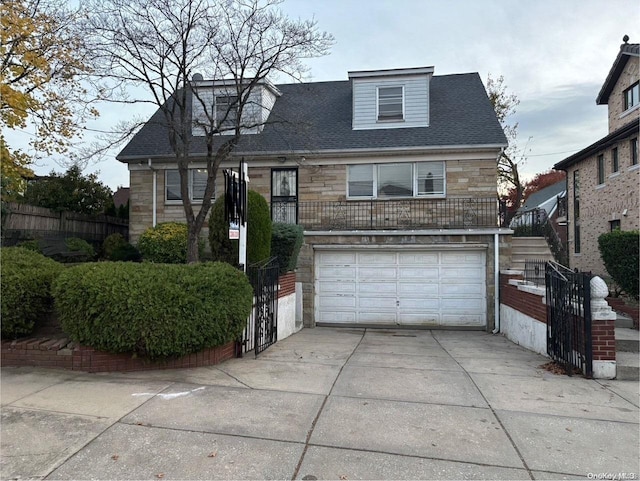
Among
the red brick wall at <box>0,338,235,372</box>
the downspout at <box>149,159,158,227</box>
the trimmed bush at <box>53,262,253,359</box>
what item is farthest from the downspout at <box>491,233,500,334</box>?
the downspout at <box>149,159,158,227</box>

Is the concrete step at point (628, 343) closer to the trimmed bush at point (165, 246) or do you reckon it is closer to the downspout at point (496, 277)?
the downspout at point (496, 277)

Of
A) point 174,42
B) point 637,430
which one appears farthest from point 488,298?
point 174,42

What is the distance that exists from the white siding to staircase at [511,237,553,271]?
4743mm

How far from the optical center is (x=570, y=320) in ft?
19.9

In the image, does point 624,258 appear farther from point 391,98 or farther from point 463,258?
point 391,98

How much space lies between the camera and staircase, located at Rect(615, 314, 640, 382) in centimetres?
581

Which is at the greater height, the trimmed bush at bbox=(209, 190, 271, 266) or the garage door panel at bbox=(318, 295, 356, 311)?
the trimmed bush at bbox=(209, 190, 271, 266)

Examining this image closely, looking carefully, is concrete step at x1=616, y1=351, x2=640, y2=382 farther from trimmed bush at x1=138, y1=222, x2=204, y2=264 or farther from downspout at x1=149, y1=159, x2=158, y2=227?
downspout at x1=149, y1=159, x2=158, y2=227

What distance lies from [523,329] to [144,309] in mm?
7404

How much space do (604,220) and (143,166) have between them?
17.4 meters

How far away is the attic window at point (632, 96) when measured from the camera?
54.9 ft

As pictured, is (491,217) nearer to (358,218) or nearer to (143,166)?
(358,218)

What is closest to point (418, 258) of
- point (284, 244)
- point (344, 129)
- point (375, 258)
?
point (375, 258)

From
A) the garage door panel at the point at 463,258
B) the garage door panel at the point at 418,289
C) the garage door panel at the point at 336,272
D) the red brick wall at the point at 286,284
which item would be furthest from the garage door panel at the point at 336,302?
the garage door panel at the point at 463,258
